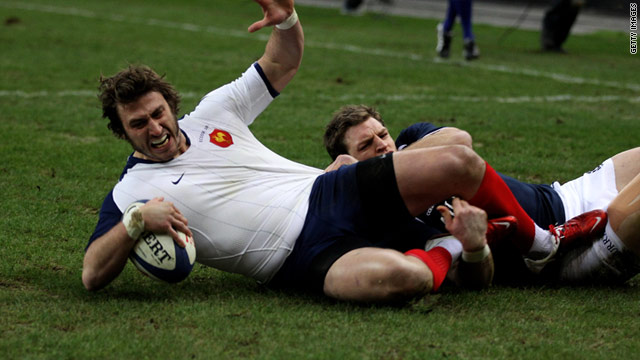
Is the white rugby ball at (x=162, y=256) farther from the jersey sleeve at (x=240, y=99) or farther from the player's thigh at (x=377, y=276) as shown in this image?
the jersey sleeve at (x=240, y=99)

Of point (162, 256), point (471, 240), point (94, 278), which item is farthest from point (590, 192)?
point (94, 278)

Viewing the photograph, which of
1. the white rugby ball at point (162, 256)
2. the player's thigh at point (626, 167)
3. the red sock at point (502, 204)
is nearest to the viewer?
the white rugby ball at point (162, 256)

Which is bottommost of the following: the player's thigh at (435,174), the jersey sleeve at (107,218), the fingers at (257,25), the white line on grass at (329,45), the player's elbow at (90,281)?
the white line on grass at (329,45)

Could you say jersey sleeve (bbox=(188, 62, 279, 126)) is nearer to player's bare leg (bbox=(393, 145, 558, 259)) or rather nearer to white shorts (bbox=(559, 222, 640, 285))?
player's bare leg (bbox=(393, 145, 558, 259))

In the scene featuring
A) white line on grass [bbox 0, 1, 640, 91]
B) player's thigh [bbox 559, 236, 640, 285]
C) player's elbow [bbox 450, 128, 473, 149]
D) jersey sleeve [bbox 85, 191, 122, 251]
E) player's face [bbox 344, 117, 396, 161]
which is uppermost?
player's elbow [bbox 450, 128, 473, 149]

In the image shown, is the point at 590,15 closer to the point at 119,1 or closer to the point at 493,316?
the point at 119,1

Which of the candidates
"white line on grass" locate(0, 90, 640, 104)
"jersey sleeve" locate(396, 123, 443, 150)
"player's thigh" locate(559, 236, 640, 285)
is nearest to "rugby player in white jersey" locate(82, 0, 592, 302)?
"player's thigh" locate(559, 236, 640, 285)

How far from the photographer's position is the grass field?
383 centimetres

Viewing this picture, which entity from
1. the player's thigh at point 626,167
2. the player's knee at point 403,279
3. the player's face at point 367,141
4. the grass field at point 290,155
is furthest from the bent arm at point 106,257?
the player's thigh at point 626,167

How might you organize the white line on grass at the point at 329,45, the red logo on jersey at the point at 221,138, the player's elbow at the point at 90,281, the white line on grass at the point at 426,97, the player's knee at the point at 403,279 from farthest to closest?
1. the white line on grass at the point at 329,45
2. the white line on grass at the point at 426,97
3. the red logo on jersey at the point at 221,138
4. the player's elbow at the point at 90,281
5. the player's knee at the point at 403,279

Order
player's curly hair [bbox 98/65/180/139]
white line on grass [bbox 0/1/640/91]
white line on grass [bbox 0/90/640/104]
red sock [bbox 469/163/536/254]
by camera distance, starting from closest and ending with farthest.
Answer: red sock [bbox 469/163/536/254], player's curly hair [bbox 98/65/180/139], white line on grass [bbox 0/90/640/104], white line on grass [bbox 0/1/640/91]

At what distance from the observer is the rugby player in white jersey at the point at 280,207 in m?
4.25

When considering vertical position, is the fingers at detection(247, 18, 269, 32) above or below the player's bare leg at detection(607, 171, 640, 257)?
above

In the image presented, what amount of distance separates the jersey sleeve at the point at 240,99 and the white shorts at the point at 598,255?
1918mm
